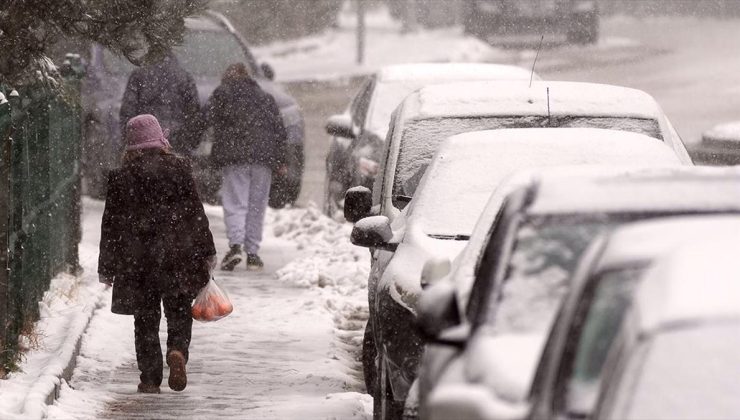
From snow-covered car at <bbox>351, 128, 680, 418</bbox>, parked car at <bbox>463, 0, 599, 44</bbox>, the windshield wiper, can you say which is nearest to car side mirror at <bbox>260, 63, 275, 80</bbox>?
snow-covered car at <bbox>351, 128, 680, 418</bbox>

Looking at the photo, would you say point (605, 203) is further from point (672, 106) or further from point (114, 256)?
point (672, 106)

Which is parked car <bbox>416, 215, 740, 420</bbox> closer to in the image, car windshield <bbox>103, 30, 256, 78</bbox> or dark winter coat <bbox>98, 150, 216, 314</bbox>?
dark winter coat <bbox>98, 150, 216, 314</bbox>

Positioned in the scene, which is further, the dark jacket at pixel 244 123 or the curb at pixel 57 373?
the dark jacket at pixel 244 123

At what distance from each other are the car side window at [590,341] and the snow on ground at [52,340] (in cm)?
386

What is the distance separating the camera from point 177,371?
8.79 meters

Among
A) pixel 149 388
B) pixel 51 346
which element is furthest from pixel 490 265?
pixel 51 346

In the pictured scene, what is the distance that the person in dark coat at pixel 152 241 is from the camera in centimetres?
877

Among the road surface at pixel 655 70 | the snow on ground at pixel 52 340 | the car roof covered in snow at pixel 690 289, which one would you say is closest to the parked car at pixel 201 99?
the snow on ground at pixel 52 340

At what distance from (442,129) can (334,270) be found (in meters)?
4.28

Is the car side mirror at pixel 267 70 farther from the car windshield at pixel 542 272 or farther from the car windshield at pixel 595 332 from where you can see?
the car windshield at pixel 595 332

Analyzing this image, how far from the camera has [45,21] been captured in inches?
333

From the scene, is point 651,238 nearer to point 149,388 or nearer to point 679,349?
point 679,349

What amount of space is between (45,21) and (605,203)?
457cm

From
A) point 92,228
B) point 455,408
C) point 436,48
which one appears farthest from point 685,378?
point 436,48
